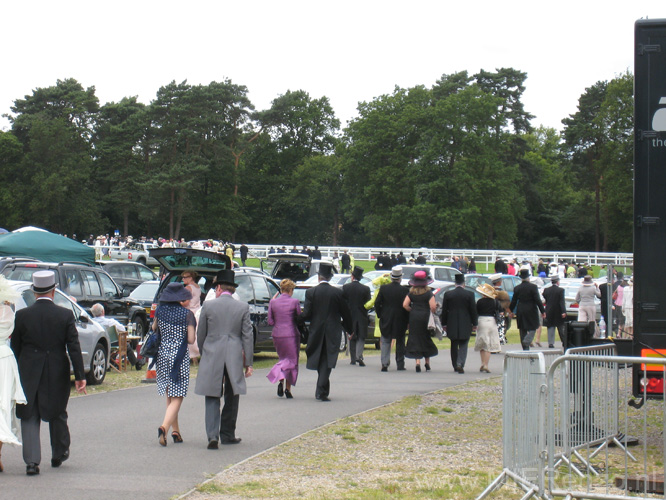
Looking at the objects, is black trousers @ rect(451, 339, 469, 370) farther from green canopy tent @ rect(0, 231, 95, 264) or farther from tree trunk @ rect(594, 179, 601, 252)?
tree trunk @ rect(594, 179, 601, 252)

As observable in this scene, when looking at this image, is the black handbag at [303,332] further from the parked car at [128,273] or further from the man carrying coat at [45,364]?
the parked car at [128,273]

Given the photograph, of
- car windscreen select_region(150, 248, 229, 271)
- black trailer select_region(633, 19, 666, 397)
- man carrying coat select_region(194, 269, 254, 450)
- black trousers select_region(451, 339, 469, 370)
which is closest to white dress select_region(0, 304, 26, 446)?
man carrying coat select_region(194, 269, 254, 450)

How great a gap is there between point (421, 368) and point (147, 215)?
240 ft

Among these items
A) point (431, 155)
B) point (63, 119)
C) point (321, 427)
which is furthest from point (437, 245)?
point (321, 427)

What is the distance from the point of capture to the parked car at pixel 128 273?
97.3 feet

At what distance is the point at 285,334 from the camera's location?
13.6 metres

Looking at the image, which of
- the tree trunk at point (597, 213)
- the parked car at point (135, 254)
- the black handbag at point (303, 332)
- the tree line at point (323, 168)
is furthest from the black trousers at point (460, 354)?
the tree trunk at point (597, 213)

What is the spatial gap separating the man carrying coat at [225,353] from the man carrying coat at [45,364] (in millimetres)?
1657

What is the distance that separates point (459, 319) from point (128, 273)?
599 inches

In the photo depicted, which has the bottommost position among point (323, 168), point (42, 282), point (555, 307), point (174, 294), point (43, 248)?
point (555, 307)

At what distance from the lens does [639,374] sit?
857 cm

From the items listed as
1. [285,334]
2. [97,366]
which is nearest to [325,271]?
[285,334]

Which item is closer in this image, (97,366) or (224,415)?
(224,415)

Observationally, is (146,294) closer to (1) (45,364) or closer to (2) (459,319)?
(2) (459,319)
